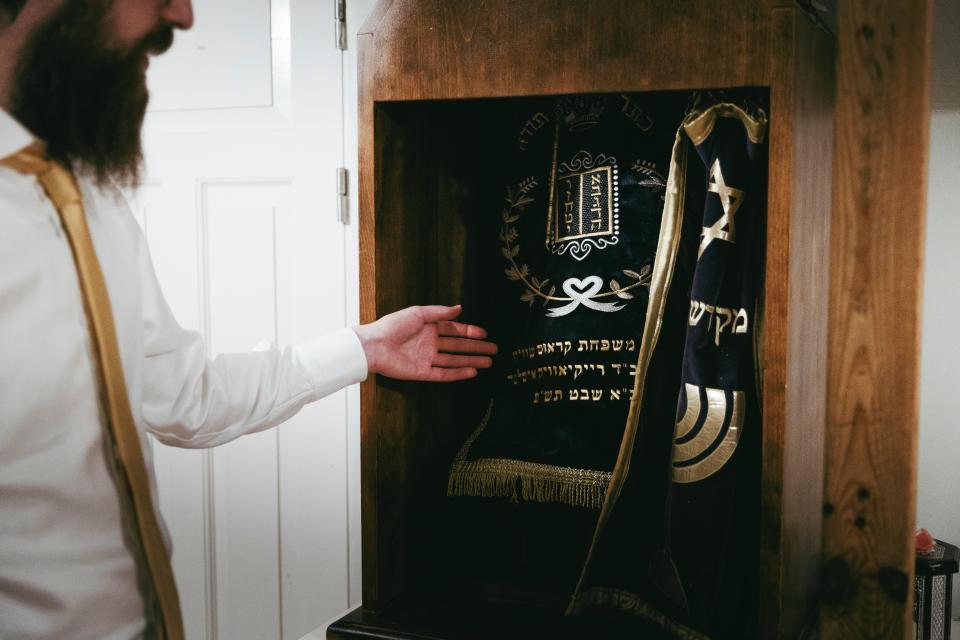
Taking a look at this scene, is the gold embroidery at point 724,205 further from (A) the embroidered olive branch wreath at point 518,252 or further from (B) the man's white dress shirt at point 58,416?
(B) the man's white dress shirt at point 58,416

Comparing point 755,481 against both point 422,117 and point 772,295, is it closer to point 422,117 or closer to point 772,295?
point 772,295

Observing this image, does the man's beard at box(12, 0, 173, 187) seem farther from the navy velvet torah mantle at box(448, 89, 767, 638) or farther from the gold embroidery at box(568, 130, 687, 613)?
the gold embroidery at box(568, 130, 687, 613)

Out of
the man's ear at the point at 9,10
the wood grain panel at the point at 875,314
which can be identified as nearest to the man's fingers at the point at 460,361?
the wood grain panel at the point at 875,314

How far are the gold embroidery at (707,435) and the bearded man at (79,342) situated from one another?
71 centimetres

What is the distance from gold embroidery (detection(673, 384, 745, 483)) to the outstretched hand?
1.26 feet

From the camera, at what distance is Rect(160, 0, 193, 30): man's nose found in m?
1.43

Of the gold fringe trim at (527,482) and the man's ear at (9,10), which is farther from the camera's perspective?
the gold fringe trim at (527,482)

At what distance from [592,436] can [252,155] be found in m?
0.95

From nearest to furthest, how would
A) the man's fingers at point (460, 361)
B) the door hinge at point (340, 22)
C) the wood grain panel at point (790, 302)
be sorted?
the wood grain panel at point (790, 302), the man's fingers at point (460, 361), the door hinge at point (340, 22)

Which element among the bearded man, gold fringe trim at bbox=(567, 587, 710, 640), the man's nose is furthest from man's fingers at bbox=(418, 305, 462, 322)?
the man's nose

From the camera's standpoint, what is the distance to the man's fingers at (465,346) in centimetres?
149

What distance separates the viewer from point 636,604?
141 centimetres

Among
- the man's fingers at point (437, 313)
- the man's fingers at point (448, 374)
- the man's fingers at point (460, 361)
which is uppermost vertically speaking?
the man's fingers at point (437, 313)

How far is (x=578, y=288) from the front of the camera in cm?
146
